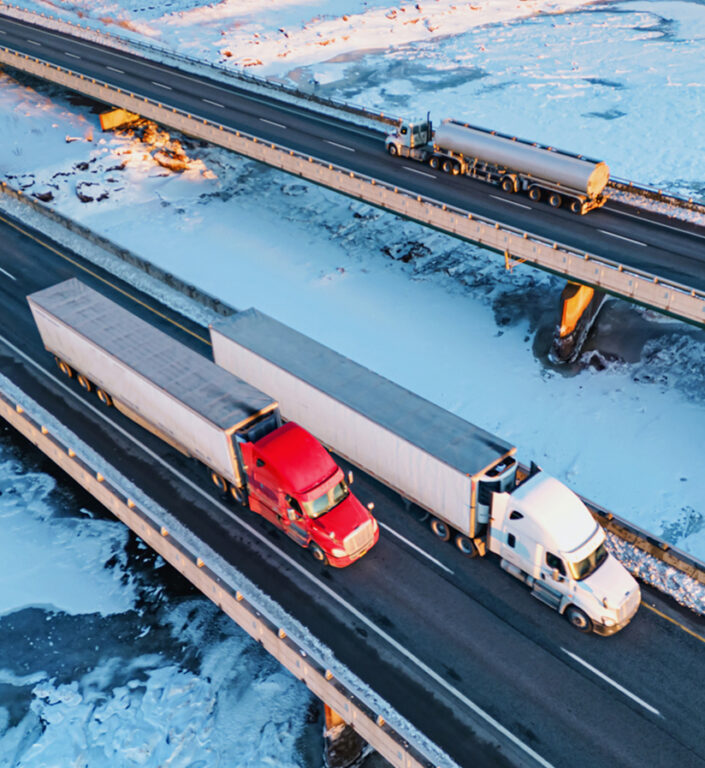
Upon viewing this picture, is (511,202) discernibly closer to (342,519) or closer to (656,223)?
(656,223)

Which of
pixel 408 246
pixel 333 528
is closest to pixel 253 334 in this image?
pixel 333 528

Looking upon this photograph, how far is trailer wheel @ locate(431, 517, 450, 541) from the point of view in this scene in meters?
21.8

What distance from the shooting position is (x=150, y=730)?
21.6 metres

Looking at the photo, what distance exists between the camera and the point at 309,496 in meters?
20.3

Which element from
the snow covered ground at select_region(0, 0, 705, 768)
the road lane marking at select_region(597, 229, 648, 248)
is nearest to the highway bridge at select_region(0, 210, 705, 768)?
the snow covered ground at select_region(0, 0, 705, 768)

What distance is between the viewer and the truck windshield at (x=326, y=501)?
20.4 metres

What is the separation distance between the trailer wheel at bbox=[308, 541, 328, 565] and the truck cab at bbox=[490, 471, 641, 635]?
17.7ft

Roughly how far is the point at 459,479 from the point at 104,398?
16032mm

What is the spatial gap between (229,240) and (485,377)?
68.9 ft

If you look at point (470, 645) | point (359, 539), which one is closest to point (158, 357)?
point (359, 539)

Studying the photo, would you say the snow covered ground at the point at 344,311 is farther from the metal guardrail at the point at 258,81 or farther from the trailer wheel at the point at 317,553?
the metal guardrail at the point at 258,81

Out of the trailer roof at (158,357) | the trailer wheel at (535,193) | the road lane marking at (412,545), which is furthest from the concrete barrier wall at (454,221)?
the trailer roof at (158,357)

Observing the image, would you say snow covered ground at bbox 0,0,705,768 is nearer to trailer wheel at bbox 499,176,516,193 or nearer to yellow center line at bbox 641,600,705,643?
trailer wheel at bbox 499,176,516,193

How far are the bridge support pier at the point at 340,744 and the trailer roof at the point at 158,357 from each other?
30.2ft
